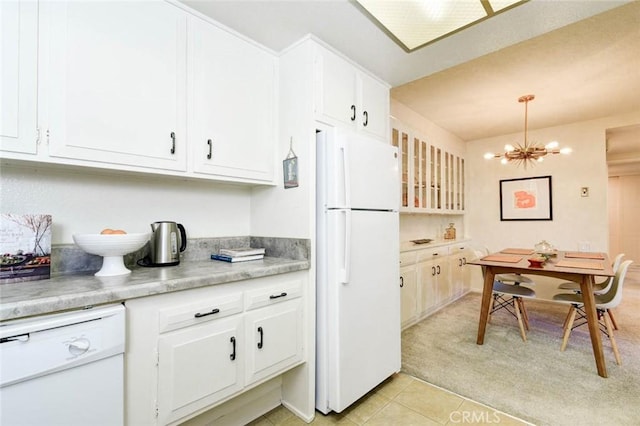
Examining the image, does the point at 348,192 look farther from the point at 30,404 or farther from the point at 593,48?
the point at 593,48

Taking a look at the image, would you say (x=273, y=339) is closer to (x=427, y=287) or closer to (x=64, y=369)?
(x=64, y=369)

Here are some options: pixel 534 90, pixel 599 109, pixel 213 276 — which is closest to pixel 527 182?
pixel 599 109

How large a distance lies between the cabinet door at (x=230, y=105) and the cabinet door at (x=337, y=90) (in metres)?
0.37

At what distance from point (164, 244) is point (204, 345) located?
61cm

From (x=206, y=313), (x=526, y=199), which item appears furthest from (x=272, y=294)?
(x=526, y=199)

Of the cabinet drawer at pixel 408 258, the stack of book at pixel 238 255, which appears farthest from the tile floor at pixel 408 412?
the cabinet drawer at pixel 408 258

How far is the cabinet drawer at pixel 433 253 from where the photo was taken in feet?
11.0

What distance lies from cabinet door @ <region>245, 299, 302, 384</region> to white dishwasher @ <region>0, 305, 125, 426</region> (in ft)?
1.90

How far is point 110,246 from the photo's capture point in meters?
1.31

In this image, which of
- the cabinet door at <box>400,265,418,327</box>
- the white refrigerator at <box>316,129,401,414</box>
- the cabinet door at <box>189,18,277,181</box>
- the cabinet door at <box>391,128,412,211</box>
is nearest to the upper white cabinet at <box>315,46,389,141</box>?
the white refrigerator at <box>316,129,401,414</box>

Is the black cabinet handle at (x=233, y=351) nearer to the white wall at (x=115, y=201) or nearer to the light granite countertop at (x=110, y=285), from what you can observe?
the light granite countertop at (x=110, y=285)

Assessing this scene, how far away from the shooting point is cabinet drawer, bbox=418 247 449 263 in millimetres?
3342

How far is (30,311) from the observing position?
94 cm

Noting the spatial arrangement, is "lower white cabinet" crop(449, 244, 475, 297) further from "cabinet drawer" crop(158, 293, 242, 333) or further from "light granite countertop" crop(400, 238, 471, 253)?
"cabinet drawer" crop(158, 293, 242, 333)
